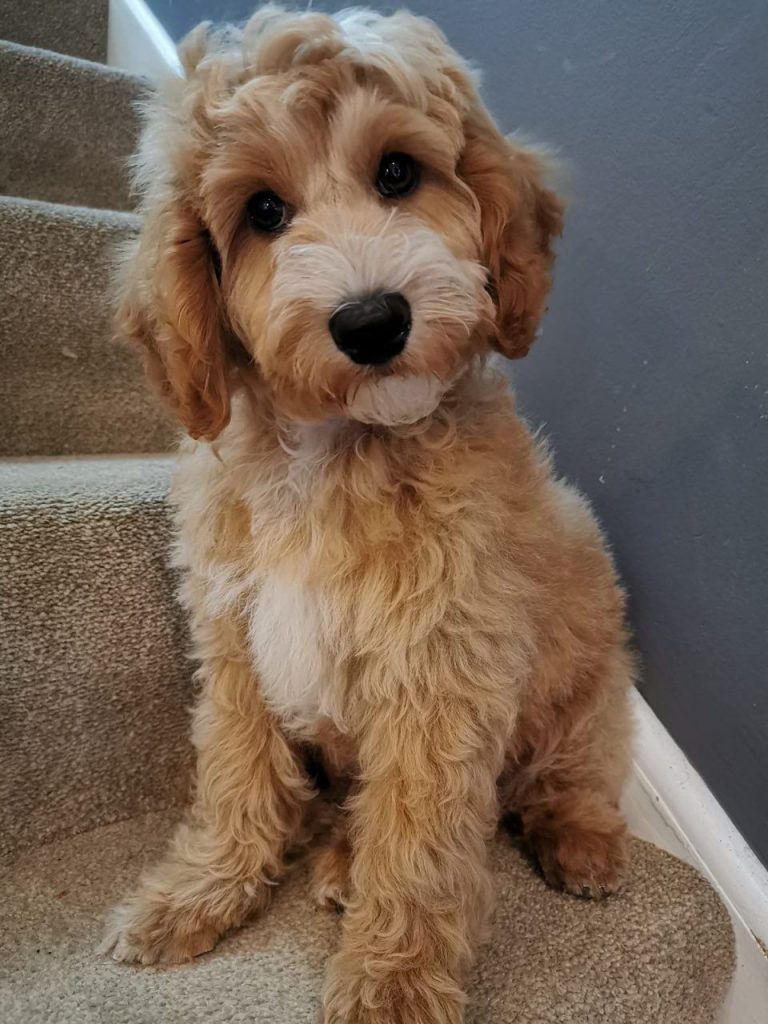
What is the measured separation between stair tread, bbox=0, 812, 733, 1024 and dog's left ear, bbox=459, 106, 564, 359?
2.80ft

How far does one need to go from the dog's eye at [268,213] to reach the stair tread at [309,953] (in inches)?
37.8

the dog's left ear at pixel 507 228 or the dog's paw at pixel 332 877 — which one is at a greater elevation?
the dog's left ear at pixel 507 228

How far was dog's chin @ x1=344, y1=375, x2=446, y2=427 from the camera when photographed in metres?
→ 0.94

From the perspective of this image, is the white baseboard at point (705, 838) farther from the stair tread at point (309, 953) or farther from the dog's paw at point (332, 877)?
the dog's paw at point (332, 877)

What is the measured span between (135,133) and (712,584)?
179cm

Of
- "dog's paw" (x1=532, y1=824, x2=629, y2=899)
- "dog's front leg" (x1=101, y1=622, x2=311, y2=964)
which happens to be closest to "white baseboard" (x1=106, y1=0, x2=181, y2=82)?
"dog's front leg" (x1=101, y1=622, x2=311, y2=964)

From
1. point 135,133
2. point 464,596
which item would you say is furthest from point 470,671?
point 135,133

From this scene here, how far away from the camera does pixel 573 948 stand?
1.13 meters

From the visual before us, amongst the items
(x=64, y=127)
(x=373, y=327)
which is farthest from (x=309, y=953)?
(x=64, y=127)

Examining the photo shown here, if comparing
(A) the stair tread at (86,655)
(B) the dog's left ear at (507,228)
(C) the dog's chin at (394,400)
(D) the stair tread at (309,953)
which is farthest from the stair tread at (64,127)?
(D) the stair tread at (309,953)

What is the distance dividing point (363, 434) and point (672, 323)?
60cm

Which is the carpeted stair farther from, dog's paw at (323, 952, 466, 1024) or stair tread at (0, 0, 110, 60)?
stair tread at (0, 0, 110, 60)

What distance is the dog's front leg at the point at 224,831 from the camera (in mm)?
1110

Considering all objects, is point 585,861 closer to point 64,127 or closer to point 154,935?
point 154,935
